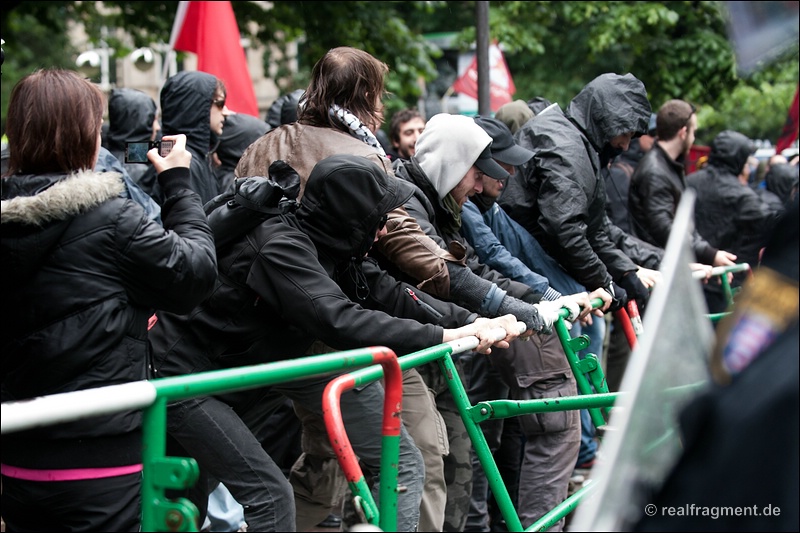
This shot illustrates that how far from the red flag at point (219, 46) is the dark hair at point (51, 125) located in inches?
219

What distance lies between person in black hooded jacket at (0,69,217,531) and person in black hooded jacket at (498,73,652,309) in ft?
9.06

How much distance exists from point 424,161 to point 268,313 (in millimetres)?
1461

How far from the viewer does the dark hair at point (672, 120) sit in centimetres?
777

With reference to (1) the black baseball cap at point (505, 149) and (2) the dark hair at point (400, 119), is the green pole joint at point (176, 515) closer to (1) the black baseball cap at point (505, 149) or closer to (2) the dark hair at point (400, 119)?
(1) the black baseball cap at point (505, 149)

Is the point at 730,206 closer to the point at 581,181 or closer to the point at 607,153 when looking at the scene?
the point at 607,153

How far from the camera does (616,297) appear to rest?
17.8 ft

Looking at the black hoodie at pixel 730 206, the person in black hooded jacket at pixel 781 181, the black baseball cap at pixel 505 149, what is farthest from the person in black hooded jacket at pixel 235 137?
the person in black hooded jacket at pixel 781 181

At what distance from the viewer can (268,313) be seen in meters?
3.69

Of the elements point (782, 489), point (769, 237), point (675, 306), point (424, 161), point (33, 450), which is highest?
point (769, 237)

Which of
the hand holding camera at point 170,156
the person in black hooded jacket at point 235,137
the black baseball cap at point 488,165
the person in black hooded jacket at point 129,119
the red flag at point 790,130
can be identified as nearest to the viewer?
the hand holding camera at point 170,156

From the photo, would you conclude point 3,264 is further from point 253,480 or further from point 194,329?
point 253,480

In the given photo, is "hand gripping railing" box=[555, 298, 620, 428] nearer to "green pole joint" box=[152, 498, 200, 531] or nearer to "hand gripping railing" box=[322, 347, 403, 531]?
"hand gripping railing" box=[322, 347, 403, 531]

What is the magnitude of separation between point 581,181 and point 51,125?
3164mm

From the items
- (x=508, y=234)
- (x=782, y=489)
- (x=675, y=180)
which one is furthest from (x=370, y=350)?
(x=675, y=180)
